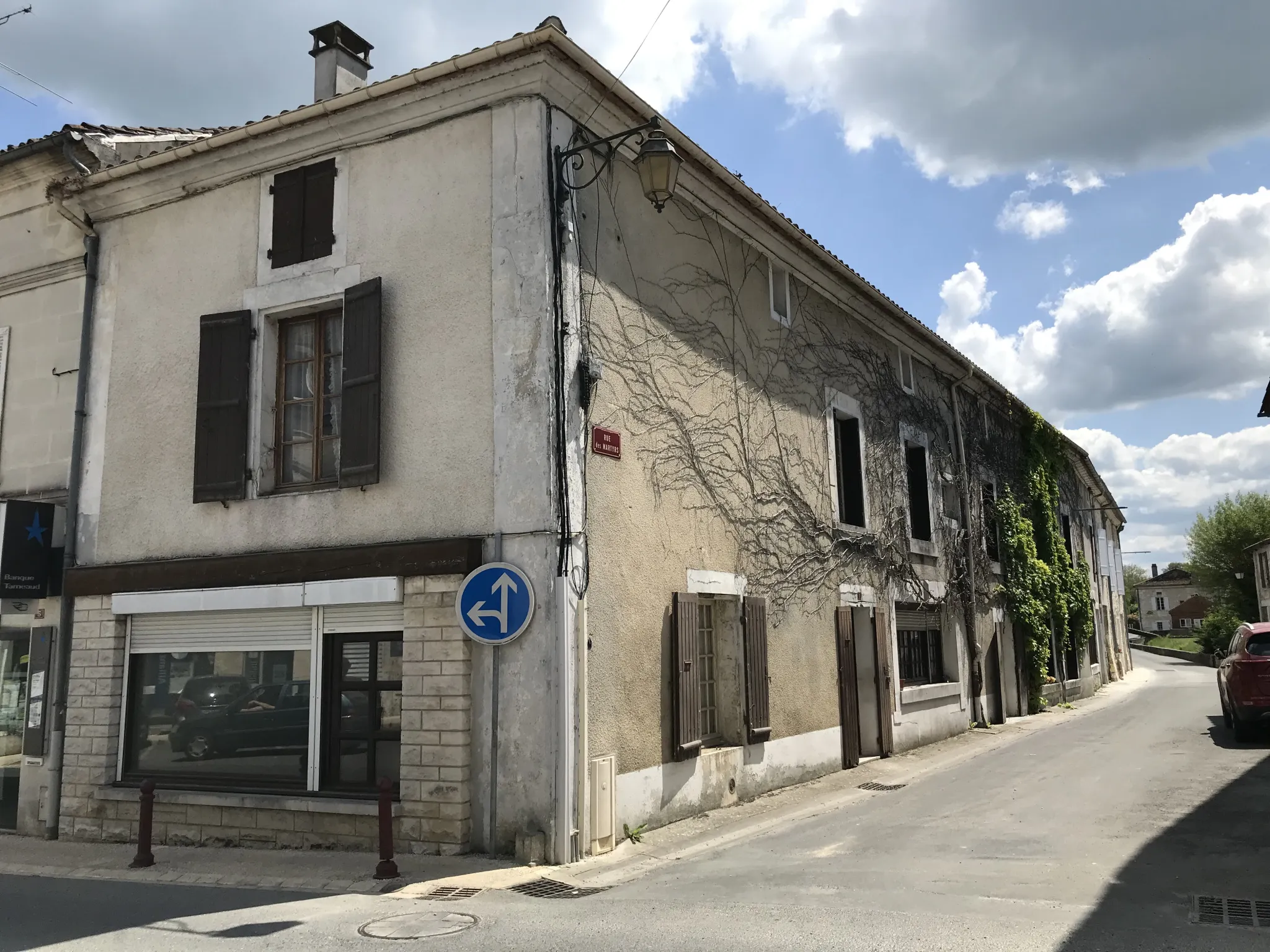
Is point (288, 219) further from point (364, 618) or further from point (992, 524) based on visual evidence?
point (992, 524)

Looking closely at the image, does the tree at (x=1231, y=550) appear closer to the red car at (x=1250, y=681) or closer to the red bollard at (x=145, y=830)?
the red car at (x=1250, y=681)

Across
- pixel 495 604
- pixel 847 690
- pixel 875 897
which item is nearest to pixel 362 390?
pixel 495 604

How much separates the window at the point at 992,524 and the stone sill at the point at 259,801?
1318cm

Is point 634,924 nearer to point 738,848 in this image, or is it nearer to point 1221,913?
point 738,848

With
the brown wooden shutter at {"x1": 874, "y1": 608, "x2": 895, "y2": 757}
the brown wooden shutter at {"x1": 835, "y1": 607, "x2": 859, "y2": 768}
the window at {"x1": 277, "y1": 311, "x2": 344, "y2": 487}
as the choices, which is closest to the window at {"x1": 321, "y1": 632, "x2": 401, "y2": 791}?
the window at {"x1": 277, "y1": 311, "x2": 344, "y2": 487}

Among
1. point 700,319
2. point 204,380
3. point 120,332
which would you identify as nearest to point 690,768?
point 700,319

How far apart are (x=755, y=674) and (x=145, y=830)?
18.4ft

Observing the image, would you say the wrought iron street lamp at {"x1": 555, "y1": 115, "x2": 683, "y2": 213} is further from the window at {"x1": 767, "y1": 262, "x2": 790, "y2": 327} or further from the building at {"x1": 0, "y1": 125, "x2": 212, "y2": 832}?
the building at {"x1": 0, "y1": 125, "x2": 212, "y2": 832}

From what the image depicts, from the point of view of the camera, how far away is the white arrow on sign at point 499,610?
7.40 meters

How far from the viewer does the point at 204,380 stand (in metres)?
9.19

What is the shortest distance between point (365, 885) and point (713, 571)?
4372mm

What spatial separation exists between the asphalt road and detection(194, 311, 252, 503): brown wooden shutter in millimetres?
3434

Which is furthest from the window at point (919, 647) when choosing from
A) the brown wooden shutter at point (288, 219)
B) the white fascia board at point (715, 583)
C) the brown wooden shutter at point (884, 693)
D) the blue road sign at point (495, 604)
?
the brown wooden shutter at point (288, 219)

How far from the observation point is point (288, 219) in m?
9.15
